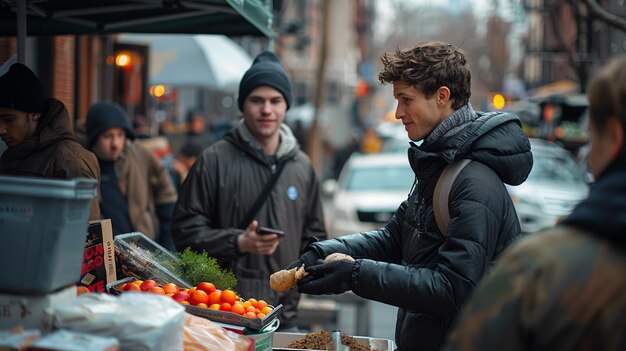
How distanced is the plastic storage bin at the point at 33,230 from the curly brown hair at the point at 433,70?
A: 1553 mm

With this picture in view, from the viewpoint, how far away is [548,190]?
18.1m

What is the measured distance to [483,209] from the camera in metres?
3.78

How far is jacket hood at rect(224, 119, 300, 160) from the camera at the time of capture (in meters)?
6.12

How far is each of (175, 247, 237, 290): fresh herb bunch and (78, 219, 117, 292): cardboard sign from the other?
417mm

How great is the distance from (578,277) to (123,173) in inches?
246

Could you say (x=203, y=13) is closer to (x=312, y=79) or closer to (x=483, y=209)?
(x=483, y=209)

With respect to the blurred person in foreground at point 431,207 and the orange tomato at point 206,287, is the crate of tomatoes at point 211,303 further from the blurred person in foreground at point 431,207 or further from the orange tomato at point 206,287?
the blurred person in foreground at point 431,207

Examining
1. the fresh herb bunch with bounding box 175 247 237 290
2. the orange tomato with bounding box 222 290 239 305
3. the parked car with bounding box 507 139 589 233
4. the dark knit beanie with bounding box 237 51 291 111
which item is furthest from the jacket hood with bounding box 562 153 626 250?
the parked car with bounding box 507 139 589 233

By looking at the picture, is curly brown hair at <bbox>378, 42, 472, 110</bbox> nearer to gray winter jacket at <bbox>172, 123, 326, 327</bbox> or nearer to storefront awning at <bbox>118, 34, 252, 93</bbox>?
gray winter jacket at <bbox>172, 123, 326, 327</bbox>

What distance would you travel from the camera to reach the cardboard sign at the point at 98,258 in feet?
14.1

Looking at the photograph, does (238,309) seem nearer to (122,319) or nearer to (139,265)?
Result: (139,265)

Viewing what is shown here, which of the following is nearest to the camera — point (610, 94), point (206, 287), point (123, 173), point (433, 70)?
point (610, 94)

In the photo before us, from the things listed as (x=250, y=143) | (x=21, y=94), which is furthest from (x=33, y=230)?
(x=250, y=143)

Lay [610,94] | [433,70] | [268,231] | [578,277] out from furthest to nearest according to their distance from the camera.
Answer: [268,231], [433,70], [610,94], [578,277]
